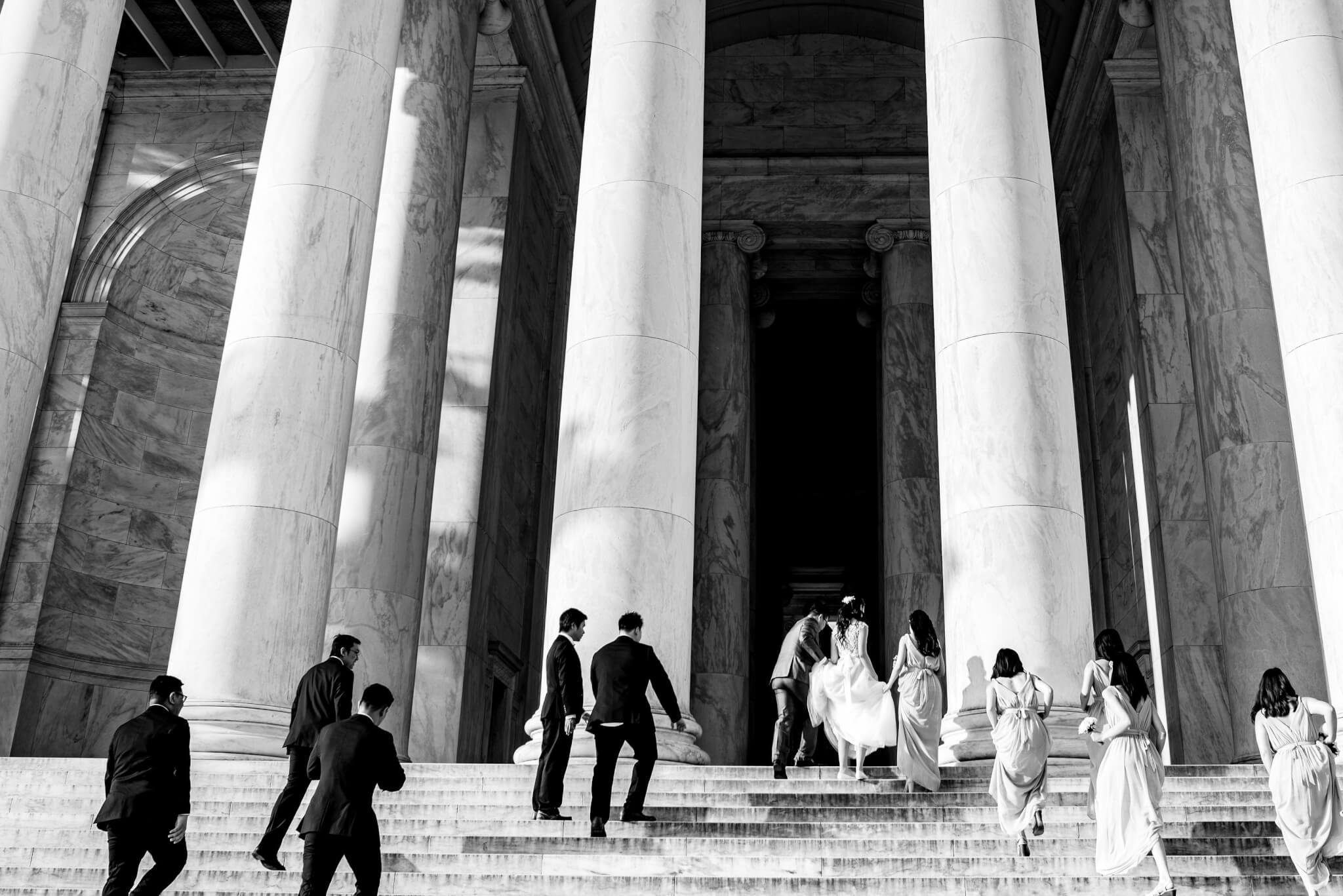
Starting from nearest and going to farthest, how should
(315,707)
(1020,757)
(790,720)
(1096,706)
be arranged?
(1020,757), (315,707), (1096,706), (790,720)

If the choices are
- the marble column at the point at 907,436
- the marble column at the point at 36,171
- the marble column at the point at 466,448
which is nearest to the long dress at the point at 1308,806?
the marble column at the point at 466,448

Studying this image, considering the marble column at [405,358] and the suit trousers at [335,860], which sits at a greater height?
the marble column at [405,358]

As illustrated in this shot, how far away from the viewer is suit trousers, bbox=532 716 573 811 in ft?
76.2

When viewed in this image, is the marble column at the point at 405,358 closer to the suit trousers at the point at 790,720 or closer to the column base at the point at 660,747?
the column base at the point at 660,747

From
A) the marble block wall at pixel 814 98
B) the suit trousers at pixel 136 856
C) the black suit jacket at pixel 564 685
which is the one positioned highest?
the marble block wall at pixel 814 98

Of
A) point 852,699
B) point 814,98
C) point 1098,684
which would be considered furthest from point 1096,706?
point 814,98

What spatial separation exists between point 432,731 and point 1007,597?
22.1 metres

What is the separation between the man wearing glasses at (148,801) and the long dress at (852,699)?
1284 centimetres

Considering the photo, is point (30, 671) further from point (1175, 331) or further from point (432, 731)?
point (1175, 331)

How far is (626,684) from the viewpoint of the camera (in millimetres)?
23266

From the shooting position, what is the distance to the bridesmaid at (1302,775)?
65.9 ft

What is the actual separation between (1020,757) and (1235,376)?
864 inches

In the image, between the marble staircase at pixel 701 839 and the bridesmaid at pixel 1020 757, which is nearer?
the marble staircase at pixel 701 839

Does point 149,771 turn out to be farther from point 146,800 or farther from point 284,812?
point 284,812
